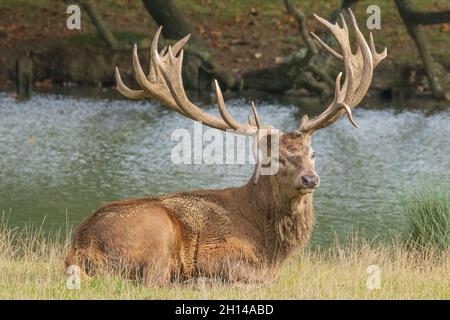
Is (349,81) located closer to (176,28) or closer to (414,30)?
(414,30)

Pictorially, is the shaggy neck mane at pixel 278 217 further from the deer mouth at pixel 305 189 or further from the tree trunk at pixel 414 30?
the tree trunk at pixel 414 30

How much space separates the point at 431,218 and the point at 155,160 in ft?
19.5

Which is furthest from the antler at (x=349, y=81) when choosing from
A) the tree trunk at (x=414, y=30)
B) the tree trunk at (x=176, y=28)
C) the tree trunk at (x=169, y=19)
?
the tree trunk at (x=169, y=19)

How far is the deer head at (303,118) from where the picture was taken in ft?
26.5

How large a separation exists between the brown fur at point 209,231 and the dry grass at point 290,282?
0.18 metres

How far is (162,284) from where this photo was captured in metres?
7.89

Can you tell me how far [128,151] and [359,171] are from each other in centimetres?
317

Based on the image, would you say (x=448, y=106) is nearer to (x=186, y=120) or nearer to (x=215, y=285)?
(x=186, y=120)

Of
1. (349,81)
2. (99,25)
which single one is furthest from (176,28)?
(349,81)

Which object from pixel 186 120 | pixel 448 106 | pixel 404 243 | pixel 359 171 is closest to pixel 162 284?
pixel 404 243

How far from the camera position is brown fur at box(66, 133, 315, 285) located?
787cm

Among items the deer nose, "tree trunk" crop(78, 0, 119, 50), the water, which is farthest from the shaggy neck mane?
"tree trunk" crop(78, 0, 119, 50)

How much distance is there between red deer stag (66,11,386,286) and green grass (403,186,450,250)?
7.11 ft

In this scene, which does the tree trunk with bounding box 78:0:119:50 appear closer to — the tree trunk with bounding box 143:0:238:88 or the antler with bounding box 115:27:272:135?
the tree trunk with bounding box 143:0:238:88
